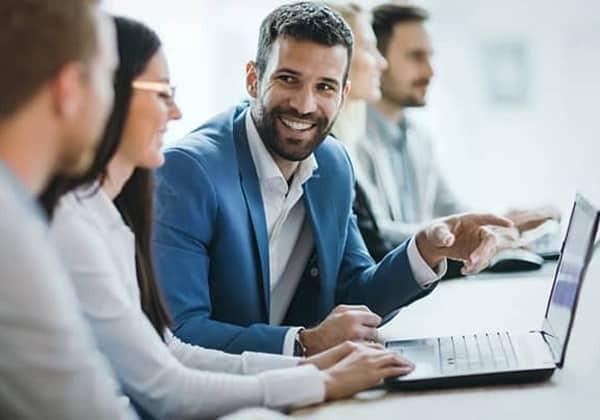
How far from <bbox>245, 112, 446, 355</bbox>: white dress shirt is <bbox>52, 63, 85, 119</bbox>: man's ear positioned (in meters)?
0.89

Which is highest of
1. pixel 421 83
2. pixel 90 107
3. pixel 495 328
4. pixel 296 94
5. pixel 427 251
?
pixel 90 107

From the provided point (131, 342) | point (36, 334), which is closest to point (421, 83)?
point (131, 342)

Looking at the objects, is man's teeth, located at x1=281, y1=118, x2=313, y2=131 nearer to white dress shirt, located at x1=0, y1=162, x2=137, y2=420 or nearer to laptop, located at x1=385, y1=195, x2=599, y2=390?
laptop, located at x1=385, y1=195, x2=599, y2=390

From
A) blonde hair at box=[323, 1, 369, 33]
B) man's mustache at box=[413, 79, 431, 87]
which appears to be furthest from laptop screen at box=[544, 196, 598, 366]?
man's mustache at box=[413, 79, 431, 87]

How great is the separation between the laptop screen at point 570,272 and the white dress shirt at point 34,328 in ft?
2.57

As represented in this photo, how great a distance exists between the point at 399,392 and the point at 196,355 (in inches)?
12.5

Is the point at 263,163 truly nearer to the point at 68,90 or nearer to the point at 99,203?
the point at 99,203

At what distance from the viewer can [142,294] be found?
5.06 ft

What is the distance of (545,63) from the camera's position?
3.20m

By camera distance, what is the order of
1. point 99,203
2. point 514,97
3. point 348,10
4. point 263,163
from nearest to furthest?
point 99,203, point 263,163, point 348,10, point 514,97

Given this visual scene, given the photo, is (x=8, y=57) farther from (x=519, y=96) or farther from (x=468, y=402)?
(x=519, y=96)

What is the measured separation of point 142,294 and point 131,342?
206mm

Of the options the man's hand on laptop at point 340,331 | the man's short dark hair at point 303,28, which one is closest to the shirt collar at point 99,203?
the man's hand on laptop at point 340,331

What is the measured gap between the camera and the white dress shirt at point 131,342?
1.32 metres
